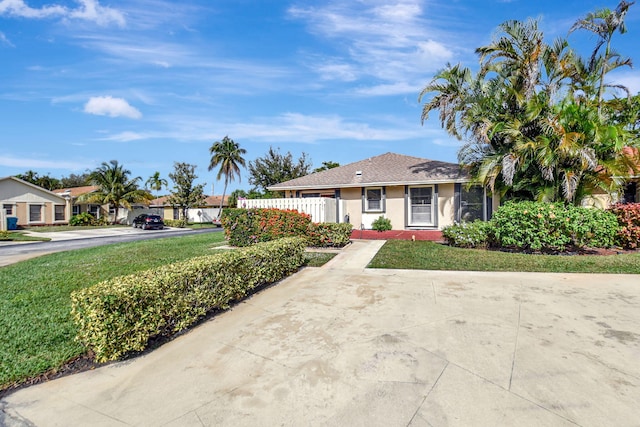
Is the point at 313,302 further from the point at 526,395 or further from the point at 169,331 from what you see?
the point at 526,395

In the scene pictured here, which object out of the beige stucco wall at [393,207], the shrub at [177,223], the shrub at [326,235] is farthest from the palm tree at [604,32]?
the shrub at [177,223]

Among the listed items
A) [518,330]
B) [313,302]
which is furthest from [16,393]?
[518,330]

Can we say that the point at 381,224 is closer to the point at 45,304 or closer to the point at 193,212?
the point at 45,304

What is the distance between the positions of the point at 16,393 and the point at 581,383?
208 inches

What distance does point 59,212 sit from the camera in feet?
106

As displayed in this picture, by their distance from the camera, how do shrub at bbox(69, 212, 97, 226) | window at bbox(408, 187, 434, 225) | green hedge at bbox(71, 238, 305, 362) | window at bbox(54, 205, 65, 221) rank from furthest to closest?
window at bbox(54, 205, 65, 221) < shrub at bbox(69, 212, 97, 226) < window at bbox(408, 187, 434, 225) < green hedge at bbox(71, 238, 305, 362)

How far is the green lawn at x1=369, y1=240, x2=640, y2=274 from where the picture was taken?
8.01 meters

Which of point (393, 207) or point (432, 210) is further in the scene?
point (393, 207)

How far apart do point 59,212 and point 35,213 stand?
2164mm

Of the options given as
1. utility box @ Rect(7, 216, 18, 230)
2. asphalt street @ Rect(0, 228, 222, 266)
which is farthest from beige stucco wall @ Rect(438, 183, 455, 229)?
utility box @ Rect(7, 216, 18, 230)

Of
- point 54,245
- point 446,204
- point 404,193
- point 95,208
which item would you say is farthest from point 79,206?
point 446,204

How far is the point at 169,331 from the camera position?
14.6ft

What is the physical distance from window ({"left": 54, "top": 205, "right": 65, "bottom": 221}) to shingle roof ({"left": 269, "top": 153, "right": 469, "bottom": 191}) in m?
26.8

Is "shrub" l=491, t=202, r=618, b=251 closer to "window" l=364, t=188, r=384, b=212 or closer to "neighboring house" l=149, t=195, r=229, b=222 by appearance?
"window" l=364, t=188, r=384, b=212
